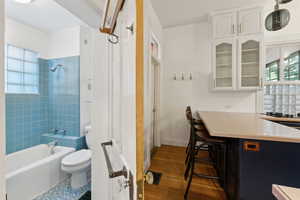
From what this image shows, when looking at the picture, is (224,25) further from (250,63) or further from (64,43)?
(64,43)

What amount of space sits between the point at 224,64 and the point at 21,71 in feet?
13.1

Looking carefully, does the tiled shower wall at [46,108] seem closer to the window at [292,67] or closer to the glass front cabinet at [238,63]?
the glass front cabinet at [238,63]

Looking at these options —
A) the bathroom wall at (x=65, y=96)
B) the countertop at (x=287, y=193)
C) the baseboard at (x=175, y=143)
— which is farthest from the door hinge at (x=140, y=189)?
the baseboard at (x=175, y=143)

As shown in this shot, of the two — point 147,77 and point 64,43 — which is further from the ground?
point 64,43

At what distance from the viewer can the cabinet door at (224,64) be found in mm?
2440

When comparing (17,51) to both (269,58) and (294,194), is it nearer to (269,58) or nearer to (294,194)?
(294,194)

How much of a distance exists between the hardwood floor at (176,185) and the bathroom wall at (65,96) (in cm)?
175

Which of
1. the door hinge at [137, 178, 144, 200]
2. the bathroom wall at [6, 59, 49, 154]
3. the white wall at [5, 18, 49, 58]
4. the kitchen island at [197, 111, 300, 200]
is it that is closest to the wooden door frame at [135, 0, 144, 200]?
the door hinge at [137, 178, 144, 200]

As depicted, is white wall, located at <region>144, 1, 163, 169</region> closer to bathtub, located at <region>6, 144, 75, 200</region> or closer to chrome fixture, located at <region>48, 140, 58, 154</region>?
bathtub, located at <region>6, 144, 75, 200</region>

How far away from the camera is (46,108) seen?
2820 millimetres

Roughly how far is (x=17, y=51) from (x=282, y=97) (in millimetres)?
5216

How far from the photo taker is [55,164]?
6.63 feet

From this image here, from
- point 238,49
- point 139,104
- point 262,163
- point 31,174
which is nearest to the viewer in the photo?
point 139,104

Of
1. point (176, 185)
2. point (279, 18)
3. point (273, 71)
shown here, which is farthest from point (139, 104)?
point (273, 71)
